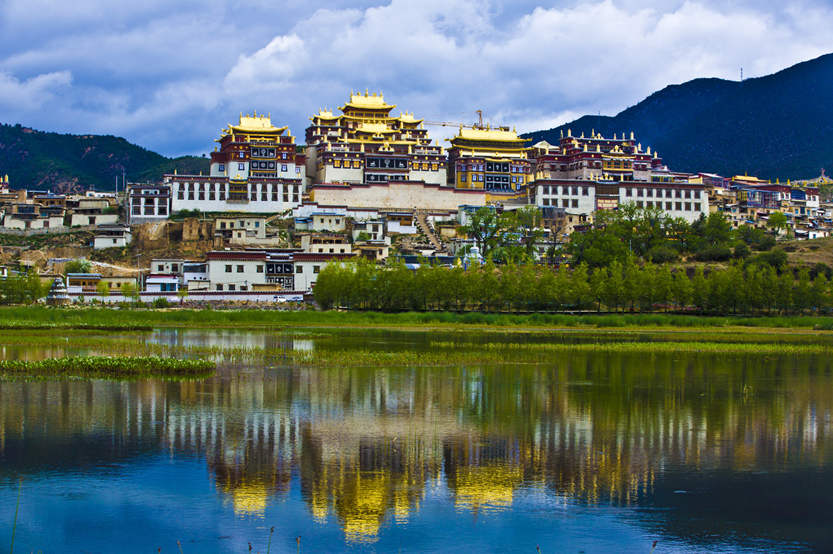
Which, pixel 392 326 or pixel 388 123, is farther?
pixel 388 123

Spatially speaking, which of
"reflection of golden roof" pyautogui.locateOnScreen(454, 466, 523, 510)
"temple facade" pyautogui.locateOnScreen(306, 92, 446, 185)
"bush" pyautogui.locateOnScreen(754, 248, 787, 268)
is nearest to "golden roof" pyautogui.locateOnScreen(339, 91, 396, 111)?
"temple facade" pyautogui.locateOnScreen(306, 92, 446, 185)

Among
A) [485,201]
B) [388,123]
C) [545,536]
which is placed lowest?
[545,536]

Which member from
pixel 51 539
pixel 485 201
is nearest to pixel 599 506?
pixel 51 539

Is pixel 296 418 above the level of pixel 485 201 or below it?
below

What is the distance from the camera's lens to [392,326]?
6888cm

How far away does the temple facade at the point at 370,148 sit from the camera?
115m

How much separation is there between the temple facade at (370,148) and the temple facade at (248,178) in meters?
4.30

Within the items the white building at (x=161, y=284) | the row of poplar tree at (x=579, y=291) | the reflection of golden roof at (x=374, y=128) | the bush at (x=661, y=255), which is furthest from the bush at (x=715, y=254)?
the white building at (x=161, y=284)

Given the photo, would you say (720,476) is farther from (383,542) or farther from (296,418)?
(296,418)

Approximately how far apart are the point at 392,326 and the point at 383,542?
51.6m

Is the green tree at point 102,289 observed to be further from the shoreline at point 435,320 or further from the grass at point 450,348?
the grass at point 450,348

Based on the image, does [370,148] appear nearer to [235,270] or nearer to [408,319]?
[235,270]

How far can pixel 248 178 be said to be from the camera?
357ft

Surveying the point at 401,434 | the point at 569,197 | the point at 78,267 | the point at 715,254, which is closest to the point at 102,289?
the point at 78,267
